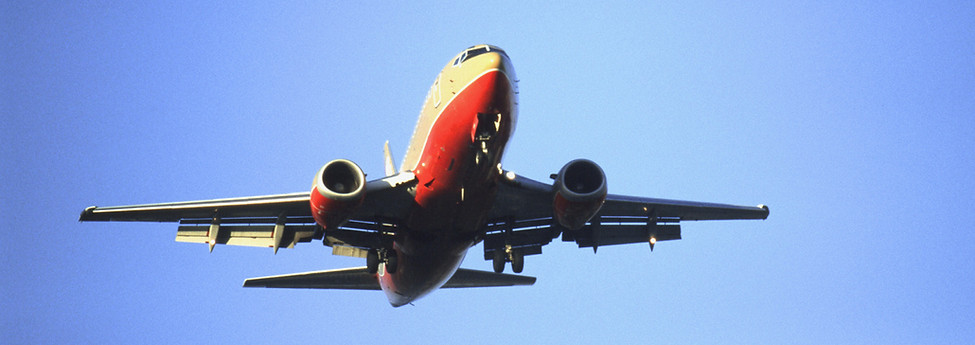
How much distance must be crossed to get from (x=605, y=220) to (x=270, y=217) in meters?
8.66

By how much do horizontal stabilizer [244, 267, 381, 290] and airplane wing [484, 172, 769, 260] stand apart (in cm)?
465

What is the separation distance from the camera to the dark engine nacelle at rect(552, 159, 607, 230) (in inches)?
862

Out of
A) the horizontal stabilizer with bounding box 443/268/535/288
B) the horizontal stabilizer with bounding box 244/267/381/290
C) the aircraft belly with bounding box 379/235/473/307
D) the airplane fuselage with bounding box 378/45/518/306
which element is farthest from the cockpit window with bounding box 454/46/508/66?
the horizontal stabilizer with bounding box 443/268/535/288

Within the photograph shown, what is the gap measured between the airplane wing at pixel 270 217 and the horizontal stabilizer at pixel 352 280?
2233mm

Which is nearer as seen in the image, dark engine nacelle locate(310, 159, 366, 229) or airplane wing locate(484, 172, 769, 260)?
dark engine nacelle locate(310, 159, 366, 229)

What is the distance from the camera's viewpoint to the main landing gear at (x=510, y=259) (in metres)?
25.5

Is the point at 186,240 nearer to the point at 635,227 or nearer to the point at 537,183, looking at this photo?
the point at 537,183

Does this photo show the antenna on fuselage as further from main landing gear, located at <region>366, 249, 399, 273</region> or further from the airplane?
main landing gear, located at <region>366, 249, 399, 273</region>

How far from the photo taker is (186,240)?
985 inches

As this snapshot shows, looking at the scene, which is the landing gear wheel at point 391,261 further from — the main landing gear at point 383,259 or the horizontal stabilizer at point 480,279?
the horizontal stabilizer at point 480,279

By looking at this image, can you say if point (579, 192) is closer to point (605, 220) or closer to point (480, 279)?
point (605, 220)

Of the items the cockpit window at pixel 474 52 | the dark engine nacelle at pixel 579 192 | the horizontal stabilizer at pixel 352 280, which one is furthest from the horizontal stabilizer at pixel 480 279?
the cockpit window at pixel 474 52

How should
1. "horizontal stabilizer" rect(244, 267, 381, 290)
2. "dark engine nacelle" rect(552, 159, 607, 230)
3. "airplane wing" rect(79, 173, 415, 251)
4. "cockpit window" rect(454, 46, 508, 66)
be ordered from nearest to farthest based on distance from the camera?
1. "cockpit window" rect(454, 46, 508, 66)
2. "dark engine nacelle" rect(552, 159, 607, 230)
3. "airplane wing" rect(79, 173, 415, 251)
4. "horizontal stabilizer" rect(244, 267, 381, 290)

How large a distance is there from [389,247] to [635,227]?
6762 mm
